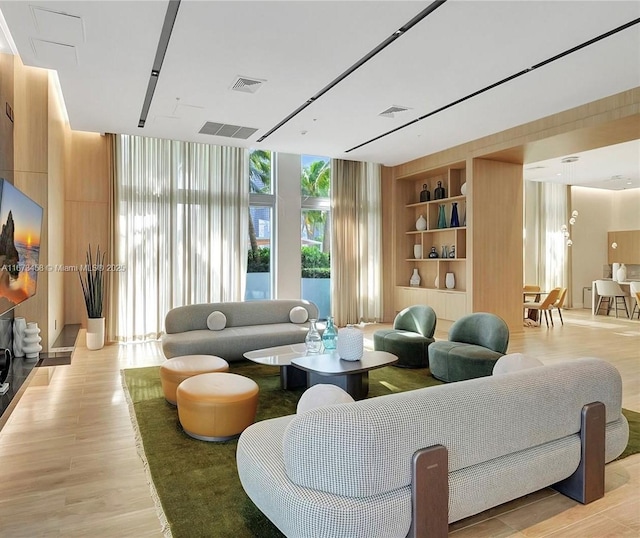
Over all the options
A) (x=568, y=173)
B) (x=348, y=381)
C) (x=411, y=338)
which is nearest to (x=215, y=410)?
(x=348, y=381)

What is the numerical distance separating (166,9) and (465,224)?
564 centimetres

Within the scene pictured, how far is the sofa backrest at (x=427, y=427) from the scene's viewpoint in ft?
5.20

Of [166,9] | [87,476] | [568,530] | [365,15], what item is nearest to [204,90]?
[166,9]

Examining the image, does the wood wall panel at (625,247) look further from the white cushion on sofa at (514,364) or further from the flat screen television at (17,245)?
the flat screen television at (17,245)

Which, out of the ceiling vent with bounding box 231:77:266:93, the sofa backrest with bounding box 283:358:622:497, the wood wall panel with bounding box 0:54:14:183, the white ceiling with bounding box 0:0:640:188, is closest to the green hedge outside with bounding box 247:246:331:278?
the white ceiling with bounding box 0:0:640:188

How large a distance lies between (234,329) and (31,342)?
208 cm

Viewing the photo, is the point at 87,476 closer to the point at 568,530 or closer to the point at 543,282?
the point at 568,530

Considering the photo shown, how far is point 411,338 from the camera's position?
502cm

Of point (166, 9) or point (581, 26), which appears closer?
point (166, 9)

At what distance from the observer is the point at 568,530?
2.03 meters

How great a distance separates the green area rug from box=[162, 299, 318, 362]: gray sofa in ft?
1.81

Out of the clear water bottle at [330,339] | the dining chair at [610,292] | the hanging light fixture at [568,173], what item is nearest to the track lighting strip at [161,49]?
the clear water bottle at [330,339]

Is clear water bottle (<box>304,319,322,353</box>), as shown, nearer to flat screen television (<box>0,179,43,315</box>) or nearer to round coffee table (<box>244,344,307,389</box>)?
round coffee table (<box>244,344,307,389</box>)

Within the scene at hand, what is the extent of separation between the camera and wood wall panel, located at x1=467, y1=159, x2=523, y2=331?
6.89m
